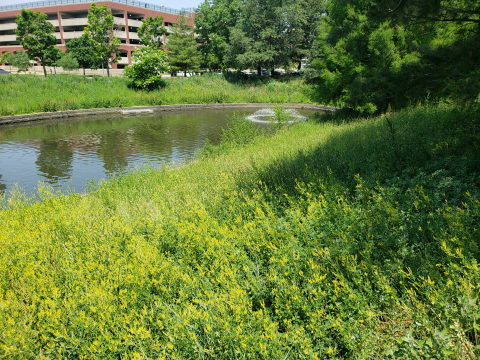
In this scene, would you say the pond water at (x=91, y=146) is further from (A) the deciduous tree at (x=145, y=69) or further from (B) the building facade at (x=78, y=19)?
(B) the building facade at (x=78, y=19)

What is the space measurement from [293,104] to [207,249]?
3098 centimetres

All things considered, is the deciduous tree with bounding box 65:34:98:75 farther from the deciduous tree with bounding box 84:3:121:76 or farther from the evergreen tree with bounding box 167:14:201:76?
the evergreen tree with bounding box 167:14:201:76

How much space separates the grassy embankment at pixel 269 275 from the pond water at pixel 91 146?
601cm

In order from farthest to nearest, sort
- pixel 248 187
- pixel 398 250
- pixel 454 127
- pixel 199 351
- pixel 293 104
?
pixel 293 104 < pixel 454 127 < pixel 248 187 < pixel 398 250 < pixel 199 351

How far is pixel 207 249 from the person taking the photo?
424 centimetres

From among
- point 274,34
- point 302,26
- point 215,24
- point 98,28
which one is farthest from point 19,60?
point 302,26

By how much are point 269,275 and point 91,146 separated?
1579 cm

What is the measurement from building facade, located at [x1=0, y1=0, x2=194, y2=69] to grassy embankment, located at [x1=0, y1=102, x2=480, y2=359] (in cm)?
6682

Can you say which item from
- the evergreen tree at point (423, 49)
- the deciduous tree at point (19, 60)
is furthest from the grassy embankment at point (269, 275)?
the deciduous tree at point (19, 60)

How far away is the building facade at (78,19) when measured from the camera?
6544 cm

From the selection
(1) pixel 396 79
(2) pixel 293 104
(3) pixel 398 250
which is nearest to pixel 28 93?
(2) pixel 293 104

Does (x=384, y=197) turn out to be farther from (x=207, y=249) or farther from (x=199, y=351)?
(x=199, y=351)

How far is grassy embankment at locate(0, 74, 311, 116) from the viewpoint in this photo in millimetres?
27578

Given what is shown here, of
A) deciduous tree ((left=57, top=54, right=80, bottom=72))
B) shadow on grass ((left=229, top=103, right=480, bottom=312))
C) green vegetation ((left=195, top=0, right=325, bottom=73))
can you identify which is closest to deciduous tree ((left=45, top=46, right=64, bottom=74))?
deciduous tree ((left=57, top=54, right=80, bottom=72))
